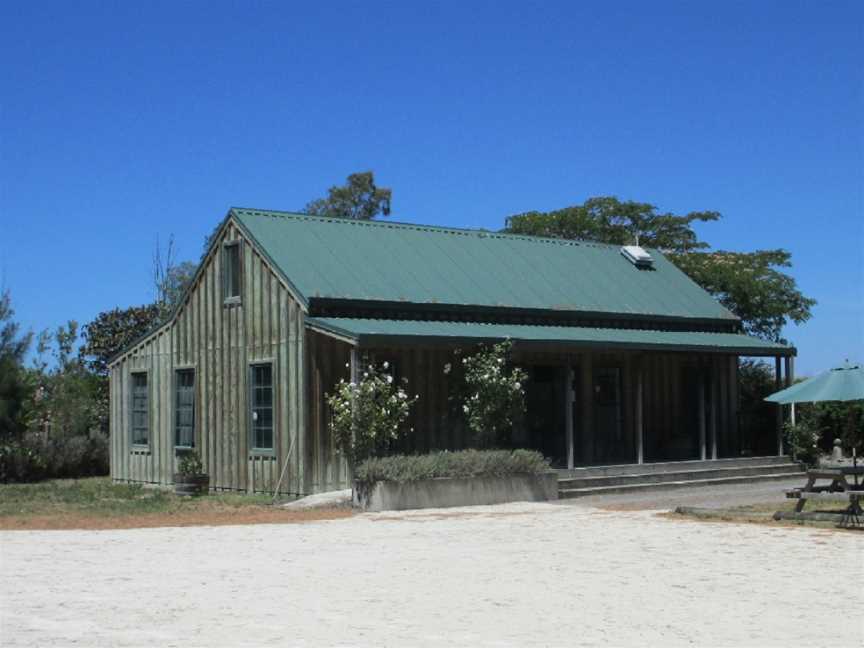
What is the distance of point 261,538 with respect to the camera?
13773mm

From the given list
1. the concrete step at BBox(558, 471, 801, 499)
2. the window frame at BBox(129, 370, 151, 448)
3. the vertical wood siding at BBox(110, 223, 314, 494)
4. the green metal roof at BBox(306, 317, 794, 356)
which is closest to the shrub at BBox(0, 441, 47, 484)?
the vertical wood siding at BBox(110, 223, 314, 494)

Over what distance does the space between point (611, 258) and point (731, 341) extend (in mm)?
3762

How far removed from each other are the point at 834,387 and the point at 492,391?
6.03 meters

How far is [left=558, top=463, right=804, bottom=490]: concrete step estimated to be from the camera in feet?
64.7

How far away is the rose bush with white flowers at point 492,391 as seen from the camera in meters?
19.6

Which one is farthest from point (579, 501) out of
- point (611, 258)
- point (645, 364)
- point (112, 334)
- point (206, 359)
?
point (112, 334)

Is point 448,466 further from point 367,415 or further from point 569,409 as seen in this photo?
point 569,409

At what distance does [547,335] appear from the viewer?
832 inches

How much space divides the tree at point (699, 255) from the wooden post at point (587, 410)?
11073 millimetres

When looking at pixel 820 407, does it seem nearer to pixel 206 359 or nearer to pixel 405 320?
pixel 405 320

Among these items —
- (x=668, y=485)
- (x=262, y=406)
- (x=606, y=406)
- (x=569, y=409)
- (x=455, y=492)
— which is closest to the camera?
(x=455, y=492)

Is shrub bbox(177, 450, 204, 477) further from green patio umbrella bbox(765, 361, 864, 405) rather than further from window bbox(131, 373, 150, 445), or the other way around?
green patio umbrella bbox(765, 361, 864, 405)

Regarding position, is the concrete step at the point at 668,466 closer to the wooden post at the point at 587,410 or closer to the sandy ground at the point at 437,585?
the wooden post at the point at 587,410

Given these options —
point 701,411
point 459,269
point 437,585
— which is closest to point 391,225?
point 459,269
